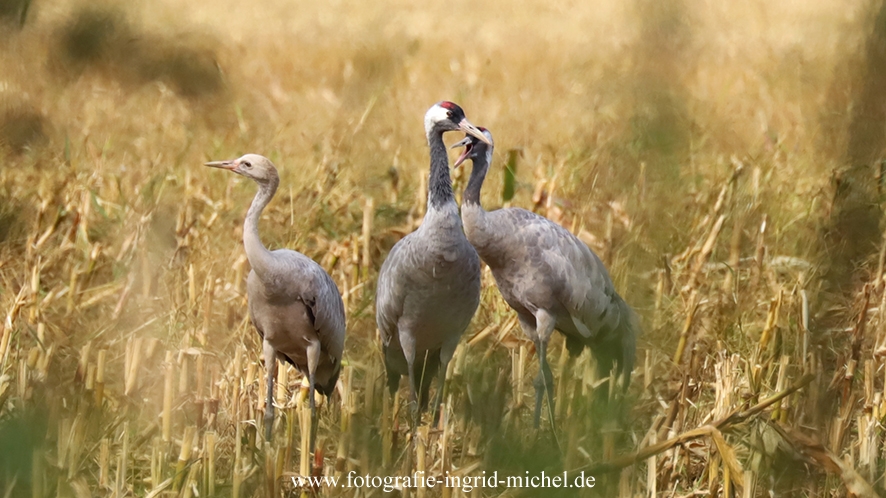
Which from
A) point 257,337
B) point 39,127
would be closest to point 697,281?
point 257,337

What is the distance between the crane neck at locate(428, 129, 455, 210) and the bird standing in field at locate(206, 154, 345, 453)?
19.7 inches

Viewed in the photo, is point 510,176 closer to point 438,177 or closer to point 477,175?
point 477,175

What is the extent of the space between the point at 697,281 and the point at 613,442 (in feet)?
11.0

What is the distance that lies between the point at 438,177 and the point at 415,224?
122 cm

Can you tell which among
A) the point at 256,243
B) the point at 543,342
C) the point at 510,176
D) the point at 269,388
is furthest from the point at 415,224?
the point at 269,388

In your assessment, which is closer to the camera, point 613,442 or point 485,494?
point 613,442

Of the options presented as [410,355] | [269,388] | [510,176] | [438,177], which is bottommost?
[269,388]

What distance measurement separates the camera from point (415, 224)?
4.50 metres

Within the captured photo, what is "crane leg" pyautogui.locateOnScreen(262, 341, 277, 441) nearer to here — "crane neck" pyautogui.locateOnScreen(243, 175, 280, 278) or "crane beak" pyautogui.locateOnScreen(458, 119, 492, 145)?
"crane neck" pyautogui.locateOnScreen(243, 175, 280, 278)

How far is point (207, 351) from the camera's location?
11.3 ft

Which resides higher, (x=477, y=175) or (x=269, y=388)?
(x=477, y=175)

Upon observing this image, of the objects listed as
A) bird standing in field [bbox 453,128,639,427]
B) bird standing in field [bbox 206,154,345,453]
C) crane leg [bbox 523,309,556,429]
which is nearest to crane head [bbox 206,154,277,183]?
bird standing in field [bbox 206,154,345,453]

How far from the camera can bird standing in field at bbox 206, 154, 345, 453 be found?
3.35m

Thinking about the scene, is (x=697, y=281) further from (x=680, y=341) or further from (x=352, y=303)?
(x=352, y=303)
